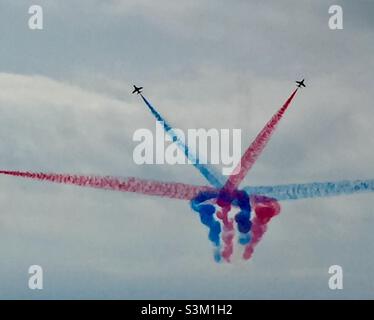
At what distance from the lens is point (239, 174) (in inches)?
5032

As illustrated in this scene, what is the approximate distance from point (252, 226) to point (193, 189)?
5.88 meters
